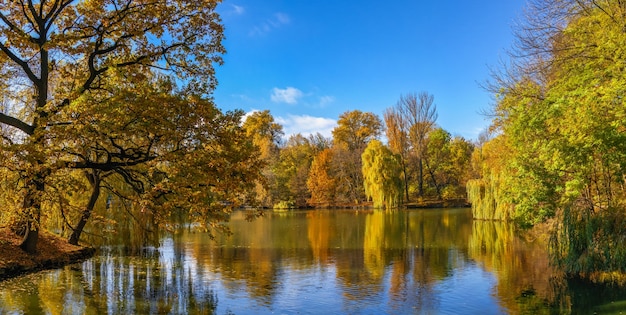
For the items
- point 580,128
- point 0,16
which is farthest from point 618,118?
point 0,16

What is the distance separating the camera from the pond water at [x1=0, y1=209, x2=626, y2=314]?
9172 millimetres

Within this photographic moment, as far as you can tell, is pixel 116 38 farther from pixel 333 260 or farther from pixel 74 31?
pixel 333 260

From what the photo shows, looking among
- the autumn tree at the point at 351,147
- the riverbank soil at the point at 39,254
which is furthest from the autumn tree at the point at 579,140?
the autumn tree at the point at 351,147

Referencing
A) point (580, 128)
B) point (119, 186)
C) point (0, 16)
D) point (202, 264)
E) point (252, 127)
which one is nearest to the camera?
point (580, 128)

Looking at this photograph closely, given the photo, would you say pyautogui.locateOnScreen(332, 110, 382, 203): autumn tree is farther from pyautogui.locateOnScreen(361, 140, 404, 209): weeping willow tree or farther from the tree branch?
the tree branch

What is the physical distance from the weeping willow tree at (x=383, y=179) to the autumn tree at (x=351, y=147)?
19.3ft

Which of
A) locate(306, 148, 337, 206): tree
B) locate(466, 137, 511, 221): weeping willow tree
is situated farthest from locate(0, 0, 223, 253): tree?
locate(306, 148, 337, 206): tree

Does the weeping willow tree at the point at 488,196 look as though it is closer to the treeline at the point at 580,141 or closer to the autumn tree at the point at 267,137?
the treeline at the point at 580,141

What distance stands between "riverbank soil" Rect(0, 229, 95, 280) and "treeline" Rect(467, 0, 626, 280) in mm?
13785

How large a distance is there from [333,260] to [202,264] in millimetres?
4248

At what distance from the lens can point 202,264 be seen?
14523 millimetres

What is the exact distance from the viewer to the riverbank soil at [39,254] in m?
12.3

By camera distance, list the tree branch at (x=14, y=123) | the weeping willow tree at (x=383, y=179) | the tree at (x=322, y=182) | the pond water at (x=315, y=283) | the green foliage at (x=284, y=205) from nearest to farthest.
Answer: the pond water at (x=315, y=283) < the tree branch at (x=14, y=123) < the weeping willow tree at (x=383, y=179) < the green foliage at (x=284, y=205) < the tree at (x=322, y=182)

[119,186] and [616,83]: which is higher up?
[616,83]
